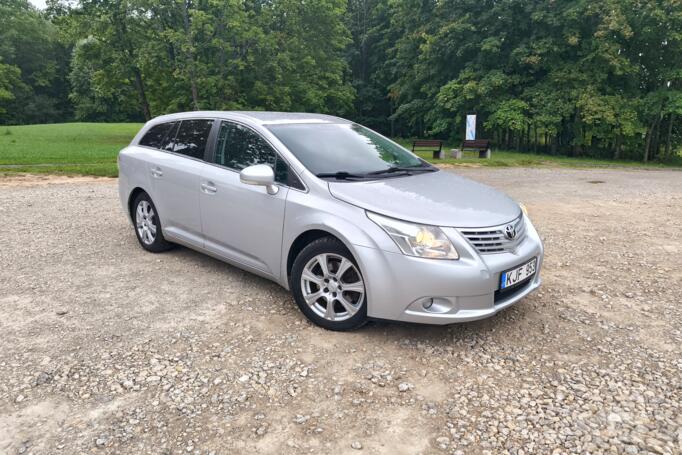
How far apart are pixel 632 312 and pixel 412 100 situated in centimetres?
3227

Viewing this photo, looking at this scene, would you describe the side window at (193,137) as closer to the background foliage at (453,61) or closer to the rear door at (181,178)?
the rear door at (181,178)

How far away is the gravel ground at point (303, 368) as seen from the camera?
2.49 meters

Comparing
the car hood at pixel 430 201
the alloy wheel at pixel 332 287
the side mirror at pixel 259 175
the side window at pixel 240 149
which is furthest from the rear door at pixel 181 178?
the car hood at pixel 430 201

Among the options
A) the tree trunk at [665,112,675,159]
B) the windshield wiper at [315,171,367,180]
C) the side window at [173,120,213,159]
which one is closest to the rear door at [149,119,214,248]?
the side window at [173,120,213,159]

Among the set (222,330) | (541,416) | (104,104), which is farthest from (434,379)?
(104,104)

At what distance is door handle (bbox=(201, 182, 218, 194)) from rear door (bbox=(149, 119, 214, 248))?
0.09m

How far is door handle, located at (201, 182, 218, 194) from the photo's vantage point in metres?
4.42

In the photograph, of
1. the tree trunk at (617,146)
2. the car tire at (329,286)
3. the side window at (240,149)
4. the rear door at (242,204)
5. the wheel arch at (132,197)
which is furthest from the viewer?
the tree trunk at (617,146)

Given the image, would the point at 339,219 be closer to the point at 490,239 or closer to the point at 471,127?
the point at 490,239

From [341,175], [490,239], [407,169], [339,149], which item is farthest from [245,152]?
[490,239]

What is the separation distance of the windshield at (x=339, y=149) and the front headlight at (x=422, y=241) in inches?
36.9

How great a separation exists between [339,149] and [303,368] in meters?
2.02

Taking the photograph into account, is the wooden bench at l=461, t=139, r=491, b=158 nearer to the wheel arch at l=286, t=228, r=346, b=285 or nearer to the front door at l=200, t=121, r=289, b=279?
the front door at l=200, t=121, r=289, b=279

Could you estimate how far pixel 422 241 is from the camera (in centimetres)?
324
